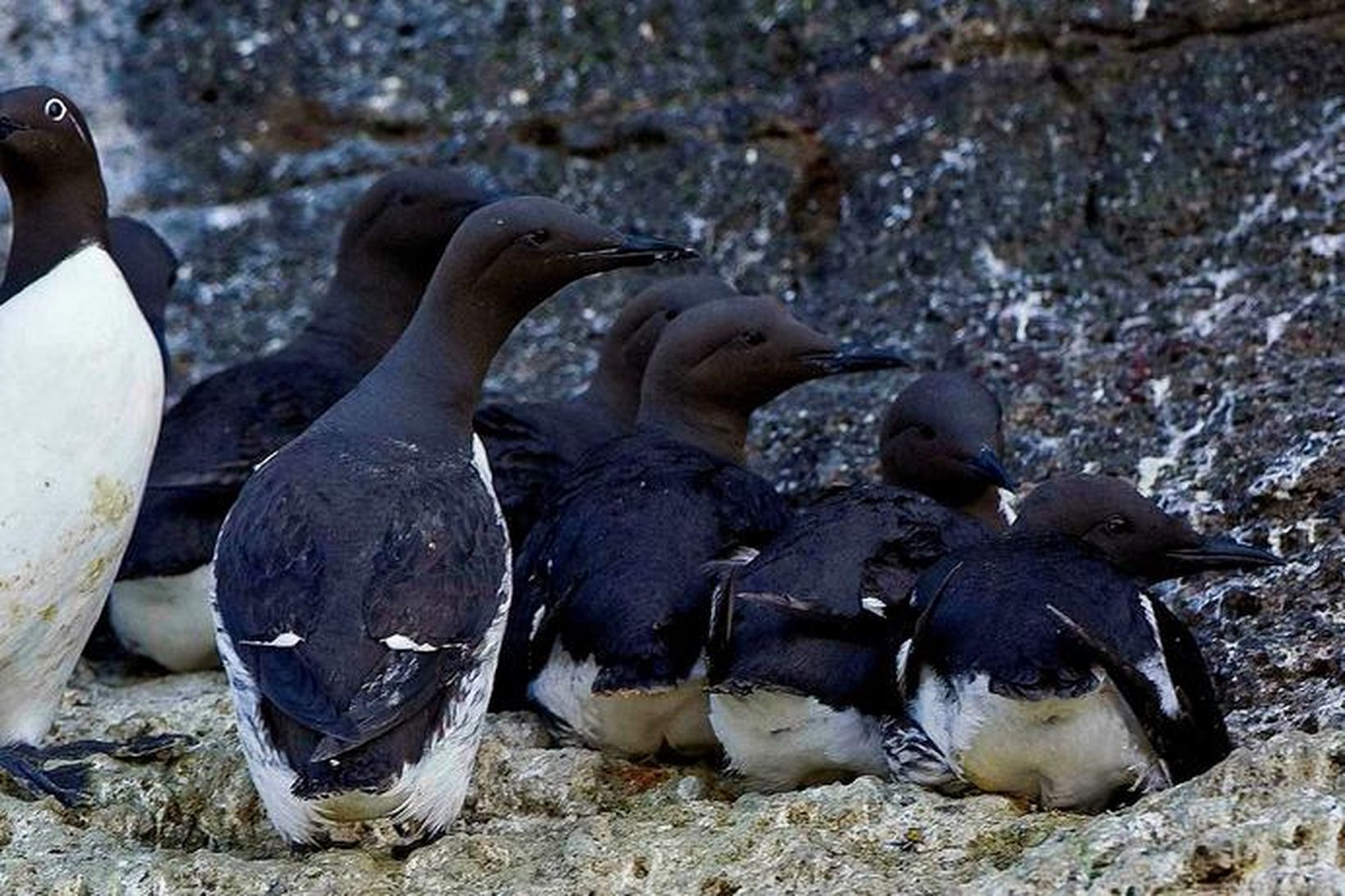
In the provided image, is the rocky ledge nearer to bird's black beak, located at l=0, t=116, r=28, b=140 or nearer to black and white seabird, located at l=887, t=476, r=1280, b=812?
black and white seabird, located at l=887, t=476, r=1280, b=812

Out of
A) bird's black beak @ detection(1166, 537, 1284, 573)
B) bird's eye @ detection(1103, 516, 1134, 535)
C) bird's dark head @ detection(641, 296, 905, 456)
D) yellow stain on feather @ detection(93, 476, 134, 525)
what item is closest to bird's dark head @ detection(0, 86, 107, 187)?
yellow stain on feather @ detection(93, 476, 134, 525)

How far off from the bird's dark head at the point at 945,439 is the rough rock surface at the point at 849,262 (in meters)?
0.59

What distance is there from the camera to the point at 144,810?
6.26 meters

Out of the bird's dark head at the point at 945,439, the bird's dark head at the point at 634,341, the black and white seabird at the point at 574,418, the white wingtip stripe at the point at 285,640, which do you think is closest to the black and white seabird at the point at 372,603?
the white wingtip stripe at the point at 285,640

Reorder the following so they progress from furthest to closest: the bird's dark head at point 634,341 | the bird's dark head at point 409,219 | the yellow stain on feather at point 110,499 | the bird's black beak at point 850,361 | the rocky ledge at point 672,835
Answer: the bird's dark head at point 409,219
the bird's dark head at point 634,341
the bird's black beak at point 850,361
the yellow stain on feather at point 110,499
the rocky ledge at point 672,835

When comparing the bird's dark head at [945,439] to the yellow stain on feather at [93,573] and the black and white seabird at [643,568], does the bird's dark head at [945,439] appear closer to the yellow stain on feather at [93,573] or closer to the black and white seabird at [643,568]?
the black and white seabird at [643,568]

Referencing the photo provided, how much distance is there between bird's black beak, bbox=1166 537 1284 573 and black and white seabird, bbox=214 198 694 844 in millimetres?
1634

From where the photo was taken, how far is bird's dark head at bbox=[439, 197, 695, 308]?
260 inches

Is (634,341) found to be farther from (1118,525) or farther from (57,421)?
(1118,525)

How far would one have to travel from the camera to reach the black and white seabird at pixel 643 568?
6250 mm

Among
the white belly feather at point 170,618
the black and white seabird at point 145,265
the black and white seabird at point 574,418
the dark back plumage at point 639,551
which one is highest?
the dark back plumage at point 639,551

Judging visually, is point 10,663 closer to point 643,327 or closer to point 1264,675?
point 643,327

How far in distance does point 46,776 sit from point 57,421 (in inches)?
35.4

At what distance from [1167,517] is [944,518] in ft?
1.80
